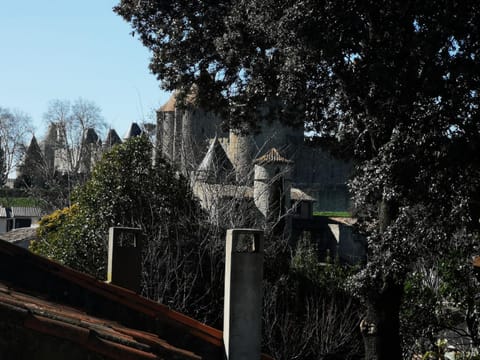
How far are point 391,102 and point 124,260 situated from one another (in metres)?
4.64

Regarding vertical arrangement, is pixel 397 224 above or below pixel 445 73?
below

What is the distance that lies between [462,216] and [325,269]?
490 inches

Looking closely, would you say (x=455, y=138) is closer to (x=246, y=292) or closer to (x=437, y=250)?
(x=437, y=250)

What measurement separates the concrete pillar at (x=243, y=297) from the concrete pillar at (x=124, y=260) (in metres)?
2.36

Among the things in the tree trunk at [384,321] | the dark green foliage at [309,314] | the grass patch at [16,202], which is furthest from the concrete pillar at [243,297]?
the grass patch at [16,202]

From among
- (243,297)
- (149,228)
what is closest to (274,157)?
(149,228)

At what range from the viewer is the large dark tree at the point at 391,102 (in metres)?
11.3

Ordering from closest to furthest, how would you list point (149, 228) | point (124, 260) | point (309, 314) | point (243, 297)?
point (243, 297) < point (124, 260) < point (149, 228) < point (309, 314)

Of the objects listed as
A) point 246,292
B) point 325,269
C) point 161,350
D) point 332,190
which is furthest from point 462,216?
point 332,190

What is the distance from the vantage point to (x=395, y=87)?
11703 millimetres

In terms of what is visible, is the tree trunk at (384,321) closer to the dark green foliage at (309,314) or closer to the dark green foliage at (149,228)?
the dark green foliage at (309,314)

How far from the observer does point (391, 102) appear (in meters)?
11.9

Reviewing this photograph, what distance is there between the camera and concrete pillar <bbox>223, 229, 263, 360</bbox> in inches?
319

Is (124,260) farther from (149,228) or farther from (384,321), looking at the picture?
(149,228)
